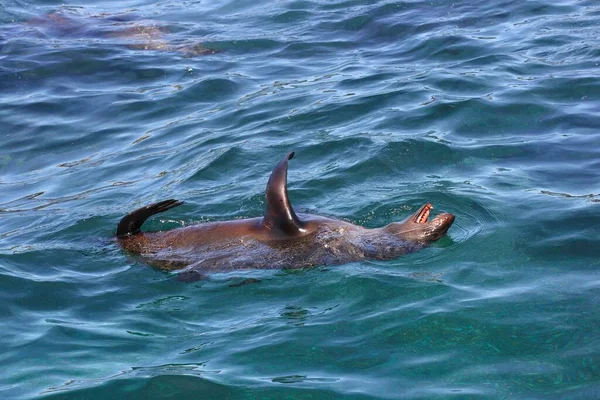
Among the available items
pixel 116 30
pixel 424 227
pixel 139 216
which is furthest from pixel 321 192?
pixel 116 30

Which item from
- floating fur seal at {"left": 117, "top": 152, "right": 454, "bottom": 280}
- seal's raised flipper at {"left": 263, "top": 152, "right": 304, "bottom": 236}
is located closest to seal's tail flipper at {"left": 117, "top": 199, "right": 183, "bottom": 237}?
floating fur seal at {"left": 117, "top": 152, "right": 454, "bottom": 280}

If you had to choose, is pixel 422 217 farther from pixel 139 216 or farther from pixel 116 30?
pixel 116 30

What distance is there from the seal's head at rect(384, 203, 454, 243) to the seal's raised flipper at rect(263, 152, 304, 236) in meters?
0.79

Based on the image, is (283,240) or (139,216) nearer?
(283,240)

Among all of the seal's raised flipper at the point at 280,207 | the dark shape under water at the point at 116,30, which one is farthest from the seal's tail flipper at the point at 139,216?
the dark shape under water at the point at 116,30

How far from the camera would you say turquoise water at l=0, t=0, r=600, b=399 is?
5.77 meters

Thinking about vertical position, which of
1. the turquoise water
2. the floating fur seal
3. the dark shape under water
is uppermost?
the dark shape under water

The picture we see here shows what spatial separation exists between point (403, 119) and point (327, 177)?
1.89 metres

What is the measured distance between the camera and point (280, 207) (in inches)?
271

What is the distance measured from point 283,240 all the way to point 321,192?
5.44 feet

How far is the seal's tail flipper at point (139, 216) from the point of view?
7.35 metres

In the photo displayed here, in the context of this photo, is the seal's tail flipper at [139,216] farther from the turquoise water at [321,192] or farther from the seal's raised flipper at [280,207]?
the seal's raised flipper at [280,207]

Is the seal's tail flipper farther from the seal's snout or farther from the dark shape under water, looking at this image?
the dark shape under water

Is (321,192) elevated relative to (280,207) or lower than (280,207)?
lower
